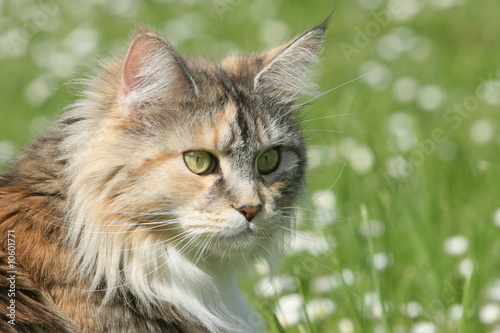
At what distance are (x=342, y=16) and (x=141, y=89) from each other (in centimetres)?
497

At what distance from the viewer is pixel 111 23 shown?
6.71 m

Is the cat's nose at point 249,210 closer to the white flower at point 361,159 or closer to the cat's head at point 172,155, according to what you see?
the cat's head at point 172,155

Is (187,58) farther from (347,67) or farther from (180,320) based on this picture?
(347,67)

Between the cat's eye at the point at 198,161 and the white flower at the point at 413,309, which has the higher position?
the cat's eye at the point at 198,161

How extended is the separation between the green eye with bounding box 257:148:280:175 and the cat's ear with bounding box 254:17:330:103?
0.25 m

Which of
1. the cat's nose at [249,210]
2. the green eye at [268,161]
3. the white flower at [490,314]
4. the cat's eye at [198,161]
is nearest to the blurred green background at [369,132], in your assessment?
the white flower at [490,314]

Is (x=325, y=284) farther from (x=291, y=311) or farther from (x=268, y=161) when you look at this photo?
(x=268, y=161)

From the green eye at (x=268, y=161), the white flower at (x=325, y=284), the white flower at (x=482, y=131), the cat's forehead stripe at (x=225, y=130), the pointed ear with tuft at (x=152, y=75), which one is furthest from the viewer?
the white flower at (x=482, y=131)

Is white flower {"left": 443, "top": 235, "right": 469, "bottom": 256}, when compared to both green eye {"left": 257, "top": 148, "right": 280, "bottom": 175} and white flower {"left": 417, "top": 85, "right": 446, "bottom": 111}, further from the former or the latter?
white flower {"left": 417, "top": 85, "right": 446, "bottom": 111}

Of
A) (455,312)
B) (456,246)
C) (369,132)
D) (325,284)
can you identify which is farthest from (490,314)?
(369,132)

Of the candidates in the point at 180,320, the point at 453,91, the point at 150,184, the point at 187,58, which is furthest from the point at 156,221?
the point at 453,91

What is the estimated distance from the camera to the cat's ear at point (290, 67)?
236cm

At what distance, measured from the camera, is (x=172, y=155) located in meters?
2.07

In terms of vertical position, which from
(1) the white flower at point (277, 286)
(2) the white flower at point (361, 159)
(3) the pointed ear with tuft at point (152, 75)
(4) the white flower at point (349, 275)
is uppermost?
(3) the pointed ear with tuft at point (152, 75)
